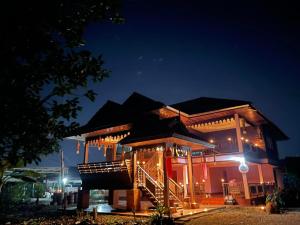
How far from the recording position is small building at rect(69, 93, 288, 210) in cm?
Result: 1386

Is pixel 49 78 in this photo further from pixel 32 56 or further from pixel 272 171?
pixel 272 171

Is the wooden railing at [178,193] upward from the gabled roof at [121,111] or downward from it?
Result: downward

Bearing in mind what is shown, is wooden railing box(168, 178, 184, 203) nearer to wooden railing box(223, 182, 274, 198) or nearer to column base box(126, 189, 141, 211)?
column base box(126, 189, 141, 211)

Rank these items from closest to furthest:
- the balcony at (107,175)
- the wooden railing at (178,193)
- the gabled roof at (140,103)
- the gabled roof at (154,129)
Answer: the gabled roof at (154,129) < the balcony at (107,175) < the wooden railing at (178,193) < the gabled roof at (140,103)

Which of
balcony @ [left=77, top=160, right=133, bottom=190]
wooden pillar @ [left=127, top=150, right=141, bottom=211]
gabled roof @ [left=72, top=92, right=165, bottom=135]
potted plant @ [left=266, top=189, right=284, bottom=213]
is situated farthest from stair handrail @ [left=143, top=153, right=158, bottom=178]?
potted plant @ [left=266, top=189, right=284, bottom=213]

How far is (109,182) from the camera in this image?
50.8 ft

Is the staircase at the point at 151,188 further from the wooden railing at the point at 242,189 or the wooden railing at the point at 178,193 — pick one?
the wooden railing at the point at 242,189

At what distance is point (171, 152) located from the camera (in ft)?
42.6

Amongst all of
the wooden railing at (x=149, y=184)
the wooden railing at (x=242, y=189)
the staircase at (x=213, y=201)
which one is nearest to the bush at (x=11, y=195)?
the wooden railing at (x=149, y=184)

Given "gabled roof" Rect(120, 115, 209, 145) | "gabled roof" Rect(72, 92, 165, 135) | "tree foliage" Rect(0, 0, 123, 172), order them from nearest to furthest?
"tree foliage" Rect(0, 0, 123, 172) < "gabled roof" Rect(120, 115, 209, 145) < "gabled roof" Rect(72, 92, 165, 135)

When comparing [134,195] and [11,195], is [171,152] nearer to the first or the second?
[134,195]

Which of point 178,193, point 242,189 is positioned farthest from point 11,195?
point 242,189

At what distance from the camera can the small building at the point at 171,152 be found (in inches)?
546

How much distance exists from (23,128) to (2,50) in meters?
1.85
